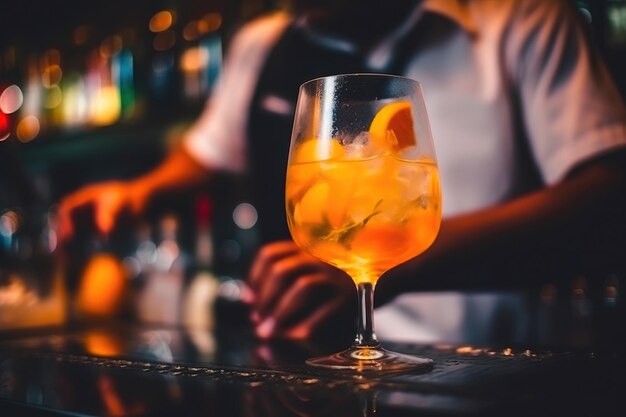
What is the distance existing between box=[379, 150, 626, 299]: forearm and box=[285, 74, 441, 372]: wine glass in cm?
64

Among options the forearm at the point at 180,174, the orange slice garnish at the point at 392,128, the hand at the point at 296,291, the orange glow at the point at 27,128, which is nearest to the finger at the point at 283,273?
the hand at the point at 296,291

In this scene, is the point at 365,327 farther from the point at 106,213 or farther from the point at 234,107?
the point at 234,107

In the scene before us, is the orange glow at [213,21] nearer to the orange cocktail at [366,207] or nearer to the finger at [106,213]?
the finger at [106,213]

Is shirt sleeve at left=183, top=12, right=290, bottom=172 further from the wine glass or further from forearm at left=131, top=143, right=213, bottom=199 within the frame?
the wine glass

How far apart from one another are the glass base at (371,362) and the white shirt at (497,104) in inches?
42.2

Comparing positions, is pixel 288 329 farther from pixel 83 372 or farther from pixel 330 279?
pixel 83 372

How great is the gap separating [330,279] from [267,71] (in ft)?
3.60

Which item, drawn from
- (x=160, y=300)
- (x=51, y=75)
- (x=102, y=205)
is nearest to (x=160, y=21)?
(x=51, y=75)

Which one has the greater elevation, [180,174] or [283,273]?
[180,174]

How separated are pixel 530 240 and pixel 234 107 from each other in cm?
121

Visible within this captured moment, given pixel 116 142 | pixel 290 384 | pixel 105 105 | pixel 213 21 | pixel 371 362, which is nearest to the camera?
pixel 290 384

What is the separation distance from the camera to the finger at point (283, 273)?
1.56 meters

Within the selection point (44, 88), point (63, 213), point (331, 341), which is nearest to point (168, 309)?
point (63, 213)

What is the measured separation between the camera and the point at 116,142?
304 centimetres
